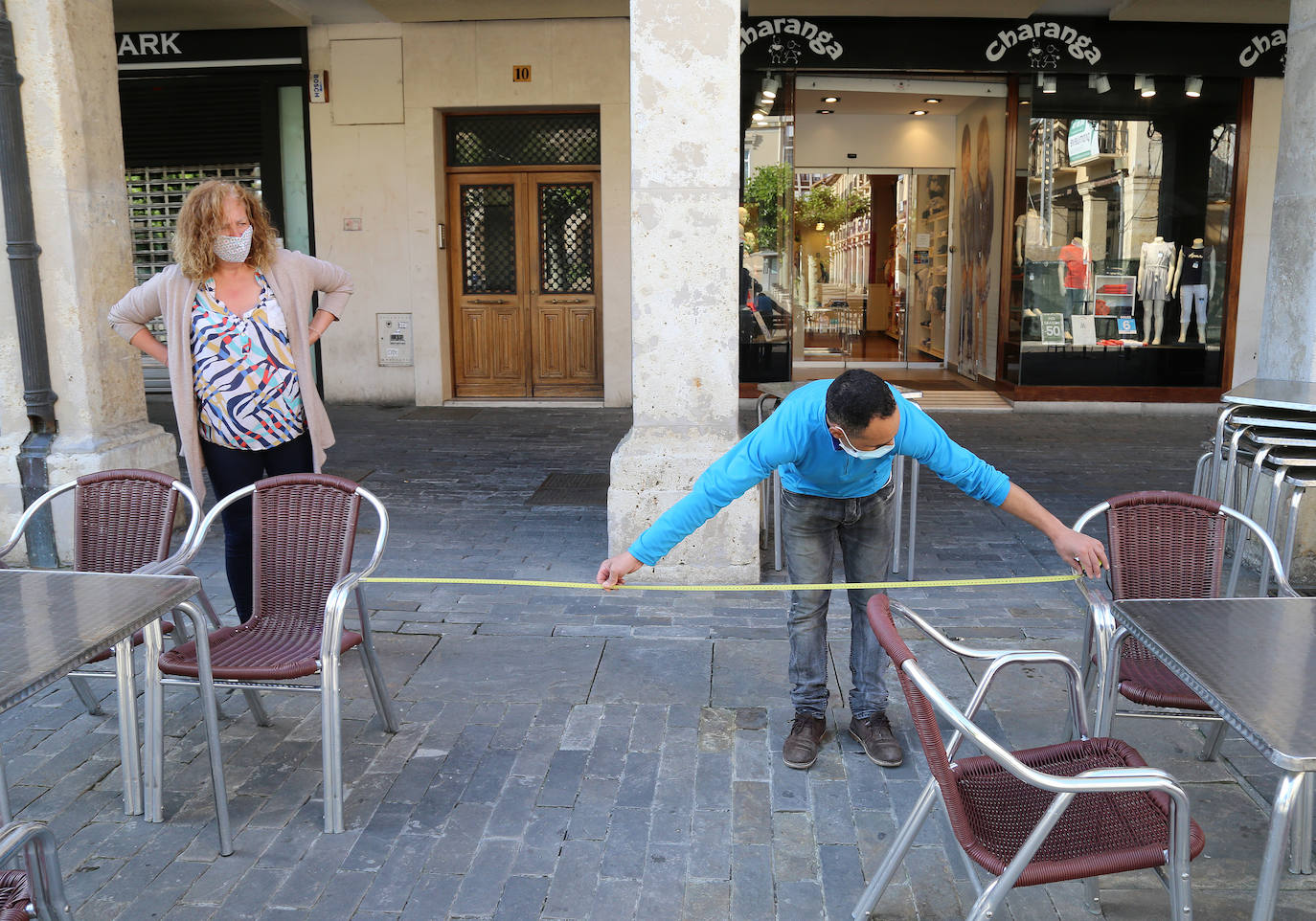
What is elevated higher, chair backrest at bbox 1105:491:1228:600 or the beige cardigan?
the beige cardigan

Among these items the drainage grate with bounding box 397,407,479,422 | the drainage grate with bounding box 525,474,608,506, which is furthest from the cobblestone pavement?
the drainage grate with bounding box 397,407,479,422

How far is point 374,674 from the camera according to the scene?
369 cm

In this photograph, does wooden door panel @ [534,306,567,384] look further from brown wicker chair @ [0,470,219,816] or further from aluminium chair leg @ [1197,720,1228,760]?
aluminium chair leg @ [1197,720,1228,760]

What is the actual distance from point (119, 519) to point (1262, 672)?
11.5 ft

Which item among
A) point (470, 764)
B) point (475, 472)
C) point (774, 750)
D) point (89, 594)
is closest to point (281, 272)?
point (89, 594)

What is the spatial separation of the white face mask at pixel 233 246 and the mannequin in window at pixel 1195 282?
1015cm

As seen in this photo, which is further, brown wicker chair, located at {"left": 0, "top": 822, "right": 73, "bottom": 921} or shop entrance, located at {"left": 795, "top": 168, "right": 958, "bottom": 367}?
shop entrance, located at {"left": 795, "top": 168, "right": 958, "bottom": 367}

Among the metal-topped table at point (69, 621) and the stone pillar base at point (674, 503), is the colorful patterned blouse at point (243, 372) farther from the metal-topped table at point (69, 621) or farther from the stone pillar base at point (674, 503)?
the stone pillar base at point (674, 503)

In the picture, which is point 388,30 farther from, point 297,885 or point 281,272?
point 297,885

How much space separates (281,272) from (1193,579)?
3.40m

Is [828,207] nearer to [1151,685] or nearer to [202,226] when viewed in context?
[202,226]

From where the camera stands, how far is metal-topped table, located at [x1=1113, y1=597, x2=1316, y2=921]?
2.10 metres

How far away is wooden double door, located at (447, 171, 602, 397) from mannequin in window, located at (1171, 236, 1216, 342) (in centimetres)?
614

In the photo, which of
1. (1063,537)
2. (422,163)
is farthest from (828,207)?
(1063,537)
